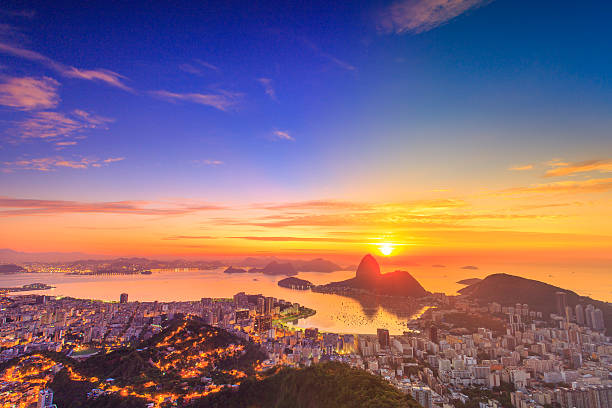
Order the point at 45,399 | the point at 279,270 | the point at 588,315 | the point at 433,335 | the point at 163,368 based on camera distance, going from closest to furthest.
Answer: the point at 45,399 < the point at 163,368 < the point at 588,315 < the point at 433,335 < the point at 279,270

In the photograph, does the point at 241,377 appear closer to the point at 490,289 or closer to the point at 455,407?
the point at 455,407

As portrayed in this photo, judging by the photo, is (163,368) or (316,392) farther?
(163,368)

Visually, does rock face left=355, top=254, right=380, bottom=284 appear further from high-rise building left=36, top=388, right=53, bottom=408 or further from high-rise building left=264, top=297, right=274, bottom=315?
high-rise building left=36, top=388, right=53, bottom=408

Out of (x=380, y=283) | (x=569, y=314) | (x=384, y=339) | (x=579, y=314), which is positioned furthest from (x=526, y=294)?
(x=380, y=283)

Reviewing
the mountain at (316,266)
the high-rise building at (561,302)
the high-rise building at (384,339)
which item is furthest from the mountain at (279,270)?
the high-rise building at (561,302)

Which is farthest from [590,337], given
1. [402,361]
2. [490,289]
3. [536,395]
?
[490,289]

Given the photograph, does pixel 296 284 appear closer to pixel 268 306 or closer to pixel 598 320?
pixel 268 306
